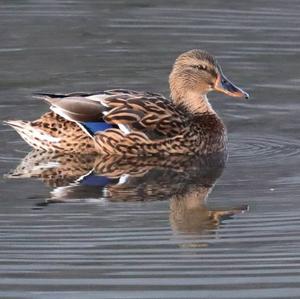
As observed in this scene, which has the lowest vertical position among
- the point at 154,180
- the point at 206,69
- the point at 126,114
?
the point at 154,180

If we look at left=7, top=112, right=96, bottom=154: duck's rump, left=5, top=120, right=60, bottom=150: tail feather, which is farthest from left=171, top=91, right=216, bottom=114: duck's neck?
left=5, top=120, right=60, bottom=150: tail feather

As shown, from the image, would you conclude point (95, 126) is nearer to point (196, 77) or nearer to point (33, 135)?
point (33, 135)

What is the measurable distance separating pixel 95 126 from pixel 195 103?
0.97 metres

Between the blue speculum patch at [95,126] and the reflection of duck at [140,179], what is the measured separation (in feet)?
0.81

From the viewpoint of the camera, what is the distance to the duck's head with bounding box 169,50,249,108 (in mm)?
13945

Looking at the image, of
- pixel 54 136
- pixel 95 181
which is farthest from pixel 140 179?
pixel 54 136

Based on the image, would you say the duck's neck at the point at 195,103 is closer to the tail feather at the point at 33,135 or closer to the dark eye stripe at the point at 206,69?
the dark eye stripe at the point at 206,69

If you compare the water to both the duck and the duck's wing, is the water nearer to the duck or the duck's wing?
the duck

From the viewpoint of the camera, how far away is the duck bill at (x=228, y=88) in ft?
45.1

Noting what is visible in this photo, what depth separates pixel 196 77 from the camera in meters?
14.0

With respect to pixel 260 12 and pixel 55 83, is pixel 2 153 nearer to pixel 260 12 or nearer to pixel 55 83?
pixel 55 83

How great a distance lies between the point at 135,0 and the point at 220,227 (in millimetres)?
8667

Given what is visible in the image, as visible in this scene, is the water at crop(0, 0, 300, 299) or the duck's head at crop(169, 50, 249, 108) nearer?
the water at crop(0, 0, 300, 299)

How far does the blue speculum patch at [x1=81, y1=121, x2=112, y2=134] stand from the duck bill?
103cm
